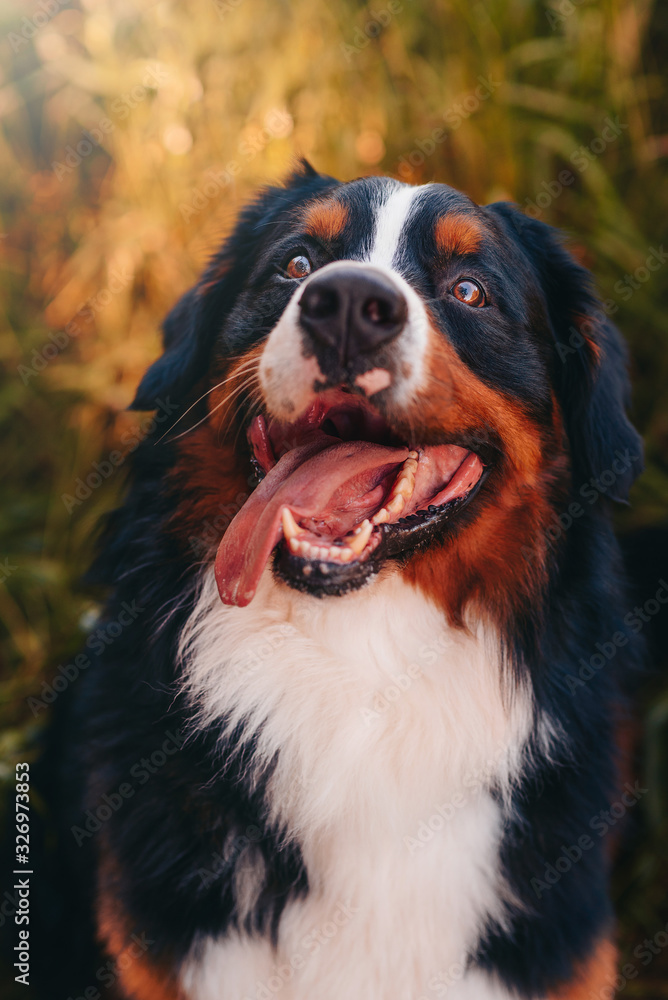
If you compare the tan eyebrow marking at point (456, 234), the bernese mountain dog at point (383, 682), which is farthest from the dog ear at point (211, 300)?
the tan eyebrow marking at point (456, 234)

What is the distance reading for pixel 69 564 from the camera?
357 centimetres

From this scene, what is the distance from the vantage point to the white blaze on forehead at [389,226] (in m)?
1.83

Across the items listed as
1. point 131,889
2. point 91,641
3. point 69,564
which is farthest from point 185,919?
point 69,564

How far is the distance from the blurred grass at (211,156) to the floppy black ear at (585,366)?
1.15 meters

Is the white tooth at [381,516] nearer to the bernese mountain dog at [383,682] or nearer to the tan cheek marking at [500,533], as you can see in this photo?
the bernese mountain dog at [383,682]

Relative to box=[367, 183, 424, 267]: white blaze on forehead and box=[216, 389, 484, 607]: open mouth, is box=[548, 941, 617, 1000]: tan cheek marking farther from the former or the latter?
box=[367, 183, 424, 267]: white blaze on forehead

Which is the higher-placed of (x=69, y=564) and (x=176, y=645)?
(x=176, y=645)

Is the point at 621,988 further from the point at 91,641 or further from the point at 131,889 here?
the point at 91,641

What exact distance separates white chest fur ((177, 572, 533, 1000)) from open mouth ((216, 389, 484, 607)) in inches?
6.6

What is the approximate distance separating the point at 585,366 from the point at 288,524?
0.91 metres

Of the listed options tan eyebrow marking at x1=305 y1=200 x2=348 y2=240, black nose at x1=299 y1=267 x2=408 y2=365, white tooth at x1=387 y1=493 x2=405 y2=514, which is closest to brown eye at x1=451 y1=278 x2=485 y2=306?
tan eyebrow marking at x1=305 y1=200 x2=348 y2=240

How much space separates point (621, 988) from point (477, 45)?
144 inches

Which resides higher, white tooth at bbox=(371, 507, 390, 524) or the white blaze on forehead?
the white blaze on forehead

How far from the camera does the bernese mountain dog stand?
5.75ft
